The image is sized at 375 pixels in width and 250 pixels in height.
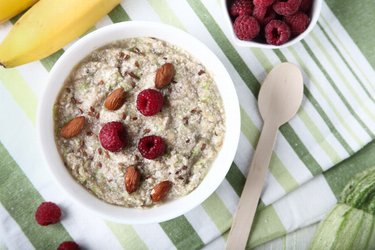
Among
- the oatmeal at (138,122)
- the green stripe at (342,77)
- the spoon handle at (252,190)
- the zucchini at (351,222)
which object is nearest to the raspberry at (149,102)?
the oatmeal at (138,122)

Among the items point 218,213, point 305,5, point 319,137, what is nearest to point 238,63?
point 305,5

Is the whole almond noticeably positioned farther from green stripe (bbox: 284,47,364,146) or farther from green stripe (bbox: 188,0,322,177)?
green stripe (bbox: 284,47,364,146)

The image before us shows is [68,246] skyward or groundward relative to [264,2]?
groundward

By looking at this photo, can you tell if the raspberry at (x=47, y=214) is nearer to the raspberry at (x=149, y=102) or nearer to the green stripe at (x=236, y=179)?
the raspberry at (x=149, y=102)

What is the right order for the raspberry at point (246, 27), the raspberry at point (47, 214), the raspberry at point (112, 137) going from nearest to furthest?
the raspberry at point (112, 137) < the raspberry at point (246, 27) < the raspberry at point (47, 214)

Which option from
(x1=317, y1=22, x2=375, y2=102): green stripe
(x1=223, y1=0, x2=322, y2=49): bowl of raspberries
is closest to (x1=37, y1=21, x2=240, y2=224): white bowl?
(x1=223, y1=0, x2=322, y2=49): bowl of raspberries

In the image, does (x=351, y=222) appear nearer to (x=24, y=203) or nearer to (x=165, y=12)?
(x=165, y=12)

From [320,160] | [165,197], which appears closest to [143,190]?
[165,197]
